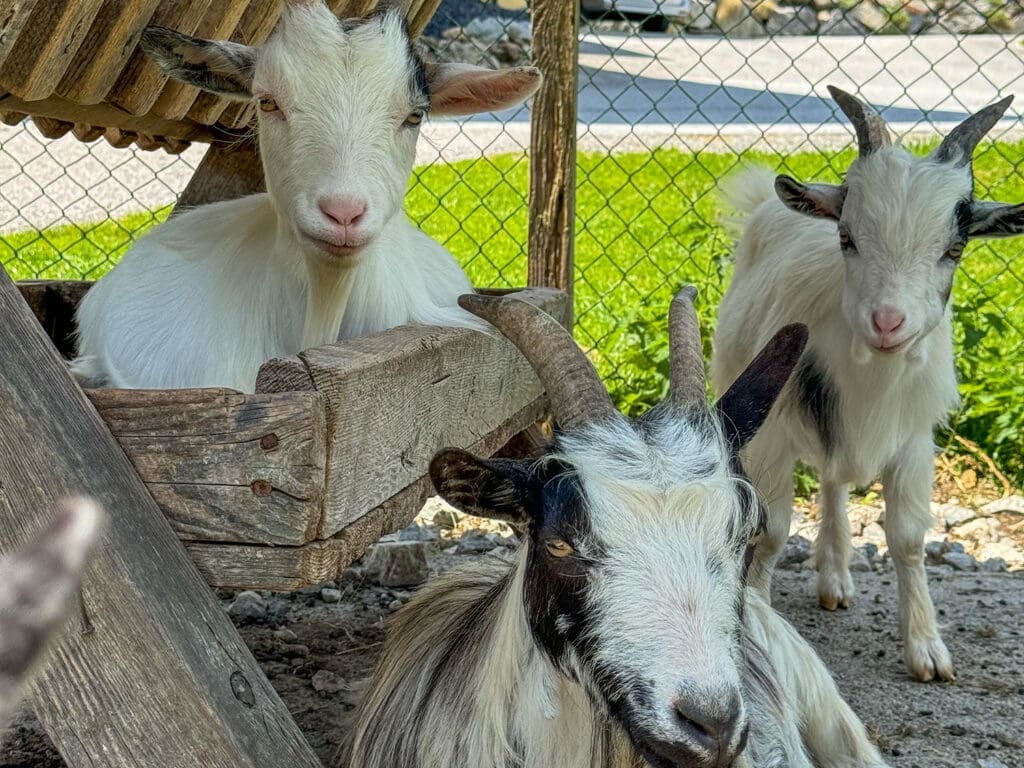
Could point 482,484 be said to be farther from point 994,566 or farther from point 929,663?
point 994,566

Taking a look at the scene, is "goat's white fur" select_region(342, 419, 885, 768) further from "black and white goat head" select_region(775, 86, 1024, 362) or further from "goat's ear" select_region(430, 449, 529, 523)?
"black and white goat head" select_region(775, 86, 1024, 362)

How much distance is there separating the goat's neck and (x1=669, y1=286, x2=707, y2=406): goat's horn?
0.49 m

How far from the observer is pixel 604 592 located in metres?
2.41

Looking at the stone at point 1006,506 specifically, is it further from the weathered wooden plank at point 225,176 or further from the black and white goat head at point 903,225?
the weathered wooden plank at point 225,176

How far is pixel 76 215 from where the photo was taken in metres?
10.8

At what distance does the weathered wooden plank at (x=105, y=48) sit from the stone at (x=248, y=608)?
2096 millimetres

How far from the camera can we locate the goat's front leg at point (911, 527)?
15.4ft

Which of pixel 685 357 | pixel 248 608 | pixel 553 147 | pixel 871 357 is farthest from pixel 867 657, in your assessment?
pixel 553 147

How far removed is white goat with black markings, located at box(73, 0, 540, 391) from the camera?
2.99 m

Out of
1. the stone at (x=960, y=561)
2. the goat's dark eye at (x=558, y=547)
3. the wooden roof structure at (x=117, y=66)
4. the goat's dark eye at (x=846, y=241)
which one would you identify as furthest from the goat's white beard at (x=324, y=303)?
the stone at (x=960, y=561)

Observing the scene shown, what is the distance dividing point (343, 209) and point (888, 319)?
6.65ft

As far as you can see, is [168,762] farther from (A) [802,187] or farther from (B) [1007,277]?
(B) [1007,277]

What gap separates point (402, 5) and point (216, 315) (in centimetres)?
91

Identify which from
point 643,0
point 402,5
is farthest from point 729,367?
point 643,0
